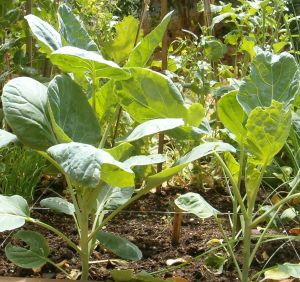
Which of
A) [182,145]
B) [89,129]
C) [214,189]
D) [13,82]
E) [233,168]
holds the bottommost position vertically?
[214,189]

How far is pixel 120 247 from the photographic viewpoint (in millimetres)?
1354

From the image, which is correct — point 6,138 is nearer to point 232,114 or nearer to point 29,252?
point 29,252

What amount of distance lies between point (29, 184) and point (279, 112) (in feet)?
3.13

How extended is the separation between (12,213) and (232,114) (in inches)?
20.7

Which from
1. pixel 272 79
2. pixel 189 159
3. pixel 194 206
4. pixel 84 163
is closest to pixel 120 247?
pixel 194 206

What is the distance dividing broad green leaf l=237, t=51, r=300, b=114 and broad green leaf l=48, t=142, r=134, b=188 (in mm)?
391

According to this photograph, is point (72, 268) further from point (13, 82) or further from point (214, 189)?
point (214, 189)

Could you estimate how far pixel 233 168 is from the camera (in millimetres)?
1516

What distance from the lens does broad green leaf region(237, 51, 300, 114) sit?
1.33 metres

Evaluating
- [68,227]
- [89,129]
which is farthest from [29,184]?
[89,129]

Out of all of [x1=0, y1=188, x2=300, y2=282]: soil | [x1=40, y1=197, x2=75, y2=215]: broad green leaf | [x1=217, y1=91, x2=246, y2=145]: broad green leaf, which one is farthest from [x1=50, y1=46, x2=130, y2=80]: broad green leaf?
[x1=0, y1=188, x2=300, y2=282]: soil

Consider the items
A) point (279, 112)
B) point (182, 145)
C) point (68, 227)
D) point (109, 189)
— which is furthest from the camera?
point (182, 145)

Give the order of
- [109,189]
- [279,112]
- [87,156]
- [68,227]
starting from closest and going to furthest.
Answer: [87,156]
[279,112]
[109,189]
[68,227]

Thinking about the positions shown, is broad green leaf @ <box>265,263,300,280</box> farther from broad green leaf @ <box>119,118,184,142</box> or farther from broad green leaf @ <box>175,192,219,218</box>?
broad green leaf @ <box>119,118,184,142</box>
